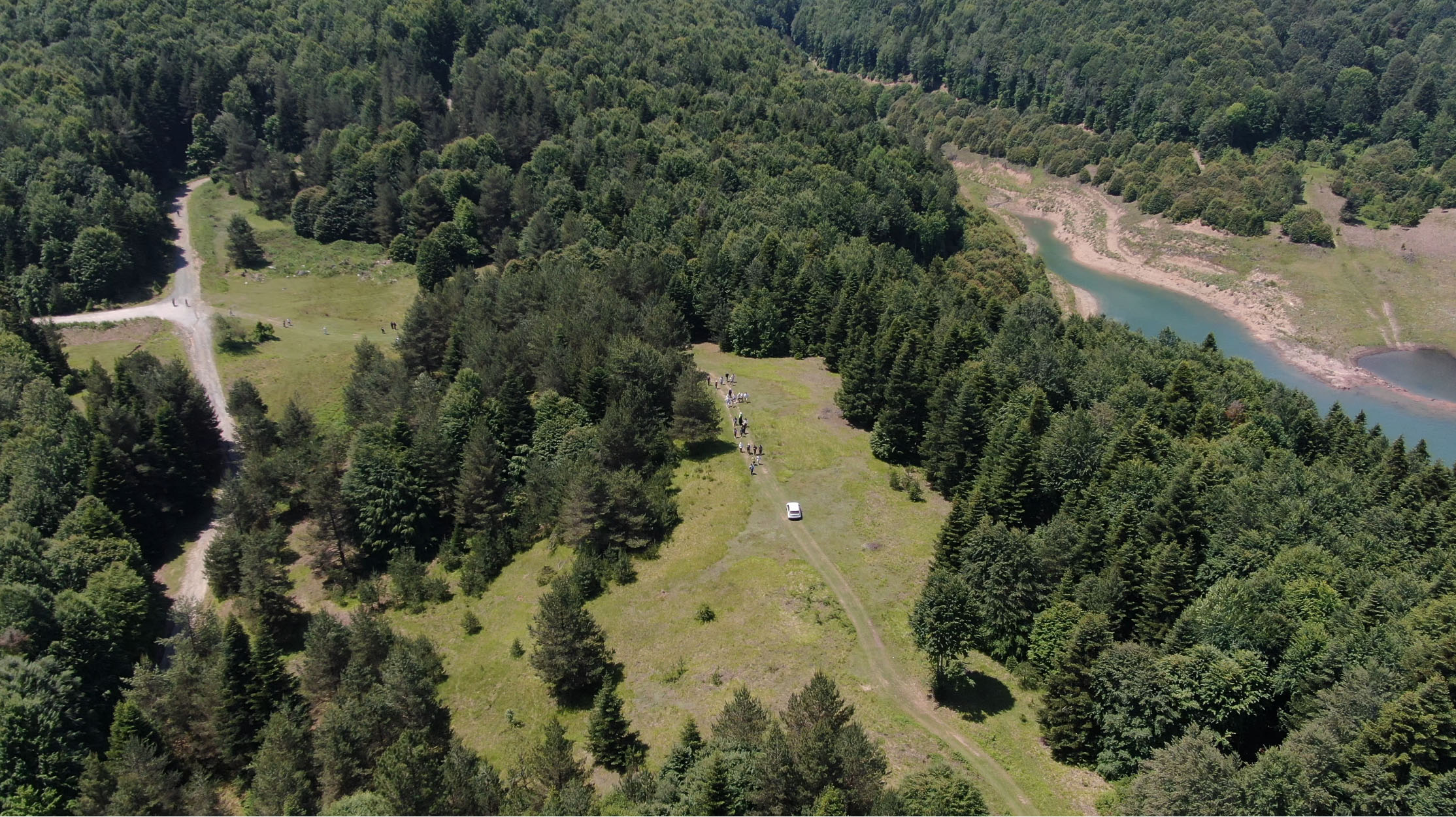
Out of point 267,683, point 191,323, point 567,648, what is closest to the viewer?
point 567,648

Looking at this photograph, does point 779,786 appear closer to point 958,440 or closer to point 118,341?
point 958,440

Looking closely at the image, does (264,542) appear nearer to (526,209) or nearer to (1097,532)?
(1097,532)

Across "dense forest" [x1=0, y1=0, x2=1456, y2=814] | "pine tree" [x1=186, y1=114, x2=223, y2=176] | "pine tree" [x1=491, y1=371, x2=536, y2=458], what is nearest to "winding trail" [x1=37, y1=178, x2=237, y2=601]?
"dense forest" [x1=0, y1=0, x2=1456, y2=814]

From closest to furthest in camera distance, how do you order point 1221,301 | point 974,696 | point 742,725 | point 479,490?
1. point 742,725
2. point 974,696
3. point 479,490
4. point 1221,301

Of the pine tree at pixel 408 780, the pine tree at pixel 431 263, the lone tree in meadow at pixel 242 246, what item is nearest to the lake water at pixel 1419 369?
the pine tree at pixel 431 263

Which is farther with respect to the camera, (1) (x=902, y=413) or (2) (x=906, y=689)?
(1) (x=902, y=413)

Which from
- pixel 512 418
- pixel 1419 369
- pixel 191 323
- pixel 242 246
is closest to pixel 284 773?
pixel 512 418

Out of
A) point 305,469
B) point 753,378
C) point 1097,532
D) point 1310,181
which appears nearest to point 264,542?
point 305,469
